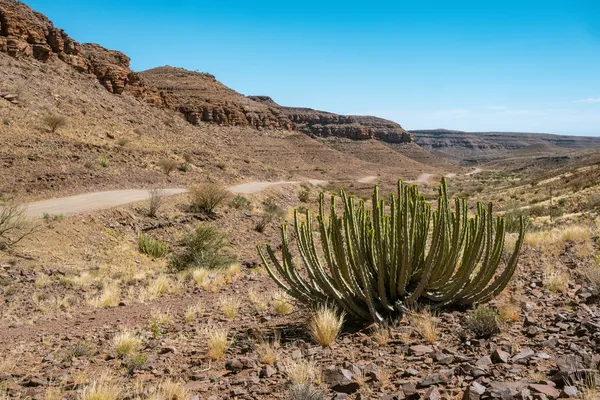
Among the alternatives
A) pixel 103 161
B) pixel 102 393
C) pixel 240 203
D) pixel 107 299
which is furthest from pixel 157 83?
pixel 102 393

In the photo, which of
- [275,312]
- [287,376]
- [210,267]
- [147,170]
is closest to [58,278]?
[210,267]

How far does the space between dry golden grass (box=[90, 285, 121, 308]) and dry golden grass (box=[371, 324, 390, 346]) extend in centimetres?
555

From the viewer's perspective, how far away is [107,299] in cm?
815

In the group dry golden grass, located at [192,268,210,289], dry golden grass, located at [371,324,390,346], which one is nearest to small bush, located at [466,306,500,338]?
dry golden grass, located at [371,324,390,346]

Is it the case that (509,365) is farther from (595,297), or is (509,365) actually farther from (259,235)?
(259,235)

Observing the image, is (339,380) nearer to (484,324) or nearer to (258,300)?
(484,324)

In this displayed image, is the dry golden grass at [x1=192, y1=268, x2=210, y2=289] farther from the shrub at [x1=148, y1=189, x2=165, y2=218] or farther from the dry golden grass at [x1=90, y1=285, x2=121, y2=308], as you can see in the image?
the shrub at [x1=148, y1=189, x2=165, y2=218]

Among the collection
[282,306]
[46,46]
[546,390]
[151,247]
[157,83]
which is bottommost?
[151,247]

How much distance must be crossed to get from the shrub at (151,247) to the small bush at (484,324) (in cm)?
1096

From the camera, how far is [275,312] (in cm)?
716

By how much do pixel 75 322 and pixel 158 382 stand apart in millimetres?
3542

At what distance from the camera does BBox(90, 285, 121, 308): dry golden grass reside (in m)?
8.05

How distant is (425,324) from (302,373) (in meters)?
1.67

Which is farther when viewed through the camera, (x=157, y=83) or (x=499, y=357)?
(x=157, y=83)
